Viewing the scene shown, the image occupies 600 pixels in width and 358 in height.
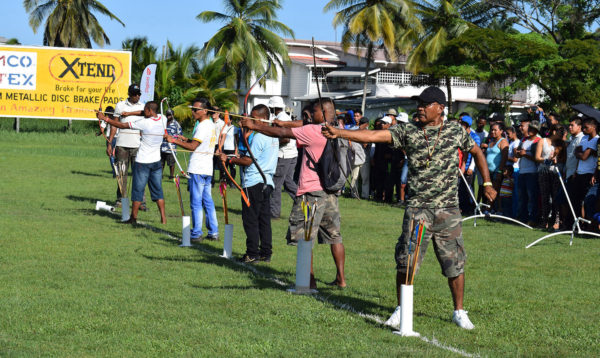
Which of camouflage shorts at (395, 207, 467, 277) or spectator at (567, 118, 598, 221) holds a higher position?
spectator at (567, 118, 598, 221)

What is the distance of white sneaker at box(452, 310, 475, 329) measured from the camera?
6.86 m

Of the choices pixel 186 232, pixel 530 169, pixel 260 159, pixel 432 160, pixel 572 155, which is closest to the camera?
pixel 432 160

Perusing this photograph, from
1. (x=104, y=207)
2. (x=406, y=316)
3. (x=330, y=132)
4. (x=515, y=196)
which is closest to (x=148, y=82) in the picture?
(x=104, y=207)

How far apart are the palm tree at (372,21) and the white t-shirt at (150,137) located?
43179mm

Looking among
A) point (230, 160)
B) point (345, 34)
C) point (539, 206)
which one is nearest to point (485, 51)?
point (345, 34)

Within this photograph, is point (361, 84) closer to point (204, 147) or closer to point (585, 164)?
point (585, 164)

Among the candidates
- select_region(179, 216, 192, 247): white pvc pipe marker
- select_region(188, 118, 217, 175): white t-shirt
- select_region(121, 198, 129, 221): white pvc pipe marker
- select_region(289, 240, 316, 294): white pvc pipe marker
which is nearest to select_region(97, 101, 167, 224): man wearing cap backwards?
select_region(121, 198, 129, 221): white pvc pipe marker

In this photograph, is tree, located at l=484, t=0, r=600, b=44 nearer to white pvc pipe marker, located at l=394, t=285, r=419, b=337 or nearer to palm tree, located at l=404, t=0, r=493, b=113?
palm tree, located at l=404, t=0, r=493, b=113

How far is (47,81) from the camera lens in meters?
30.0

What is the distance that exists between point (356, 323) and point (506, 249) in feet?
18.4

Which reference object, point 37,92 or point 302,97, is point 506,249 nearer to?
point 37,92

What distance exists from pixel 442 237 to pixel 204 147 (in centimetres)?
549

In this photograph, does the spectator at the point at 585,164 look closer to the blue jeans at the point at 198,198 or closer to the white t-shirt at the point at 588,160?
the white t-shirt at the point at 588,160

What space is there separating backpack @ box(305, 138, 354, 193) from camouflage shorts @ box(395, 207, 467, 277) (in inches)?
56.4
